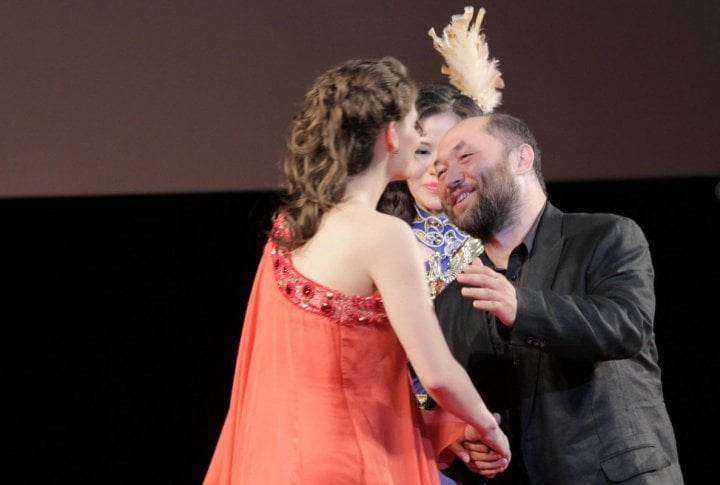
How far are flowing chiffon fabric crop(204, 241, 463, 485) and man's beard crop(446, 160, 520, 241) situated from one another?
57 cm

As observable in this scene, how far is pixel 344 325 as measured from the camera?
6.38ft

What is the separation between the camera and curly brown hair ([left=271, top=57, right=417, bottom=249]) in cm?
200

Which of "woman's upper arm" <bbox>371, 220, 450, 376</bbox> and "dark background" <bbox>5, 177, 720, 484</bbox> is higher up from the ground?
"dark background" <bbox>5, 177, 720, 484</bbox>

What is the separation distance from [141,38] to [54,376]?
140cm

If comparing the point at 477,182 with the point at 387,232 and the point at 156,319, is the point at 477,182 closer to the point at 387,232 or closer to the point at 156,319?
the point at 387,232

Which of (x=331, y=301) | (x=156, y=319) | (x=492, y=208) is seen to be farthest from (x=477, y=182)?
(x=156, y=319)

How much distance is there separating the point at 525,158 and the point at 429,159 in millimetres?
533

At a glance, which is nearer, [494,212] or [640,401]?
[640,401]

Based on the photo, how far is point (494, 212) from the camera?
2496mm

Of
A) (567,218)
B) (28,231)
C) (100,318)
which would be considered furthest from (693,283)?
(28,231)

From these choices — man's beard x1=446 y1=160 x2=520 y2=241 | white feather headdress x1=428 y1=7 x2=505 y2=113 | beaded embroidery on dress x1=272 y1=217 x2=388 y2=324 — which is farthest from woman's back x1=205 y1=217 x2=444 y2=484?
white feather headdress x1=428 y1=7 x2=505 y2=113

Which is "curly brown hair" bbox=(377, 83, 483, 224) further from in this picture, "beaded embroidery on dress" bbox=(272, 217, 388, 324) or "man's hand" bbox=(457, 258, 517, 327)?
"beaded embroidery on dress" bbox=(272, 217, 388, 324)

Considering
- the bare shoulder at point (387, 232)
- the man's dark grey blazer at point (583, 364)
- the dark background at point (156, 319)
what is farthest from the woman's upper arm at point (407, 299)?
the dark background at point (156, 319)

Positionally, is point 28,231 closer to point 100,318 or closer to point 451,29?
point 100,318
